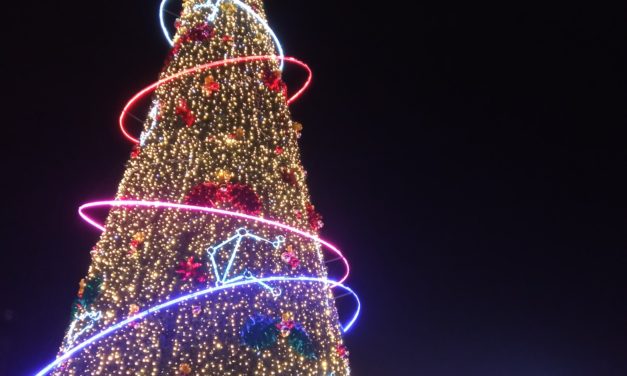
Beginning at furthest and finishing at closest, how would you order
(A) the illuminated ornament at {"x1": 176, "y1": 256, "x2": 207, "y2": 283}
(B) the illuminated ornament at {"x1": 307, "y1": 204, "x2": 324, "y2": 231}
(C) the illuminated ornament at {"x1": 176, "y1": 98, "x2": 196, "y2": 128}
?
(B) the illuminated ornament at {"x1": 307, "y1": 204, "x2": 324, "y2": 231} < (C) the illuminated ornament at {"x1": 176, "y1": 98, "x2": 196, "y2": 128} < (A) the illuminated ornament at {"x1": 176, "y1": 256, "x2": 207, "y2": 283}

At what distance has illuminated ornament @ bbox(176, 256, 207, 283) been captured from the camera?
4.46 metres

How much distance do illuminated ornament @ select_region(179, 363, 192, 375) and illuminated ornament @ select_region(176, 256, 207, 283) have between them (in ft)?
2.22

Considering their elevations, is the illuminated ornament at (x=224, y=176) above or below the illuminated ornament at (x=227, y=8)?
below

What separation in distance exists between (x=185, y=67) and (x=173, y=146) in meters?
0.97

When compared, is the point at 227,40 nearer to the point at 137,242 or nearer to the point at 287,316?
the point at 137,242

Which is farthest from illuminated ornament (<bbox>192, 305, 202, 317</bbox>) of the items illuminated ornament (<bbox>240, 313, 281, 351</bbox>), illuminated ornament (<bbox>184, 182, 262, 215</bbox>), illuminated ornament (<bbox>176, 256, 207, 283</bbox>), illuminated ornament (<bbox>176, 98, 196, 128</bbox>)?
illuminated ornament (<bbox>176, 98, 196, 128</bbox>)

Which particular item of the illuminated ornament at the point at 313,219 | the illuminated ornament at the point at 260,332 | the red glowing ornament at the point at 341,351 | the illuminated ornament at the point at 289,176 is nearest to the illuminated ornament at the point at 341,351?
the red glowing ornament at the point at 341,351

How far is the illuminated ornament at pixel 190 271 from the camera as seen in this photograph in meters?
4.46

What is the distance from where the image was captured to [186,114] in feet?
17.1

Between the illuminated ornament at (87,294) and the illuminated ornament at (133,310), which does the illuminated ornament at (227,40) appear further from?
the illuminated ornament at (133,310)

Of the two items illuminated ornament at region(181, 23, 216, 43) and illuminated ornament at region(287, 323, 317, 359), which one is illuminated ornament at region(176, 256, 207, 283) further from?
illuminated ornament at region(181, 23, 216, 43)

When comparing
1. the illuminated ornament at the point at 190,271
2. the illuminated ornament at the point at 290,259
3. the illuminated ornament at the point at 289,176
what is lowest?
the illuminated ornament at the point at 190,271

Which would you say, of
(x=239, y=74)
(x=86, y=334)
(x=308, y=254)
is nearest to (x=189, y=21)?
(x=239, y=74)

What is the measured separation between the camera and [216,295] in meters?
4.46
